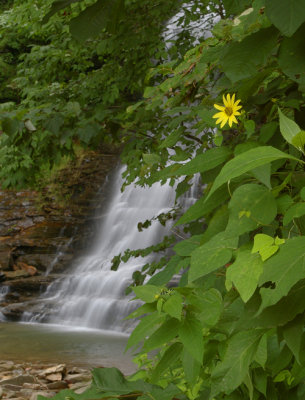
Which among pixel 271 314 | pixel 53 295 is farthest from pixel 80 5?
pixel 53 295

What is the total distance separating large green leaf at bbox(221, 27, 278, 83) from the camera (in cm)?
85

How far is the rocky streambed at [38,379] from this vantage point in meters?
5.17

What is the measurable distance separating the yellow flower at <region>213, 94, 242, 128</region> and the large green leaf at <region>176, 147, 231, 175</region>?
13 cm

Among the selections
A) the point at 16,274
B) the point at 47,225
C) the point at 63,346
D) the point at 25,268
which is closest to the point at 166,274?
the point at 63,346

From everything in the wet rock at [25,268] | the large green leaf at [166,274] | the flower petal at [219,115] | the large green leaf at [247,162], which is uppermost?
the large green leaf at [247,162]

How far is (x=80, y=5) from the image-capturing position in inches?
182

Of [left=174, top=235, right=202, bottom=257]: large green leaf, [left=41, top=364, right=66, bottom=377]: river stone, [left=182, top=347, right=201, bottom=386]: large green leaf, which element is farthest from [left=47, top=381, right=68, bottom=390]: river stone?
[left=182, top=347, right=201, bottom=386]: large green leaf

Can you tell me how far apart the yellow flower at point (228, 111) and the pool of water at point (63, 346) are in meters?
5.57

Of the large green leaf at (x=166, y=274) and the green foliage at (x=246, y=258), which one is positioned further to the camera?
the large green leaf at (x=166, y=274)

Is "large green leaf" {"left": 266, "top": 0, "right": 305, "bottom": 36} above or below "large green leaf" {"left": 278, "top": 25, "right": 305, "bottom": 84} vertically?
above

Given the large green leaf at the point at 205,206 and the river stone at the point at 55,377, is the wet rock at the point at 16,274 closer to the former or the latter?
the river stone at the point at 55,377

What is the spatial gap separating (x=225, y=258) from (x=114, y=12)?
1.36ft

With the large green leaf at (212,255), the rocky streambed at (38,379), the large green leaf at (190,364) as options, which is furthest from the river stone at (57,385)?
the large green leaf at (212,255)

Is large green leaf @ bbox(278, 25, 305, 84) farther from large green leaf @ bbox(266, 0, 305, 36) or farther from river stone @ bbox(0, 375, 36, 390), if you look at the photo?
river stone @ bbox(0, 375, 36, 390)
